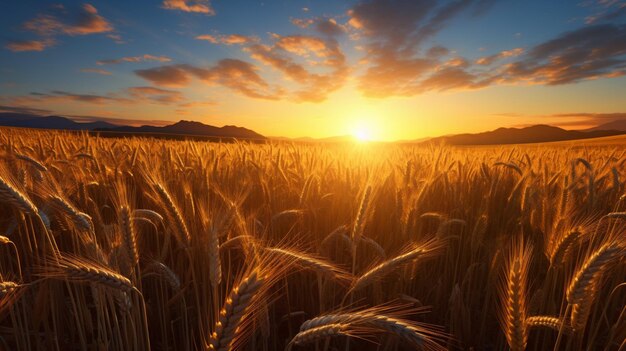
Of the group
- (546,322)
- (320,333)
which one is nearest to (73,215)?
(320,333)

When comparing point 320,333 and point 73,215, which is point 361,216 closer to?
point 320,333

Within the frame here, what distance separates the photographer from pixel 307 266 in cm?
123

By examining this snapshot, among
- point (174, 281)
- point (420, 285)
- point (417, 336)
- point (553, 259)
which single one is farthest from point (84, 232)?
point (553, 259)

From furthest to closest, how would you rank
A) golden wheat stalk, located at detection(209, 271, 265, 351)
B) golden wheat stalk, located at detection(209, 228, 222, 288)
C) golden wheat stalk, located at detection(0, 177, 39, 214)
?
1. golden wheat stalk, located at detection(0, 177, 39, 214)
2. golden wheat stalk, located at detection(209, 228, 222, 288)
3. golden wheat stalk, located at detection(209, 271, 265, 351)

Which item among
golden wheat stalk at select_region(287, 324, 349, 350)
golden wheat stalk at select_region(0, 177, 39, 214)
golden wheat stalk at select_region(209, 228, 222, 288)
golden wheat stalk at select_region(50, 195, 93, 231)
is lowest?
golden wheat stalk at select_region(287, 324, 349, 350)

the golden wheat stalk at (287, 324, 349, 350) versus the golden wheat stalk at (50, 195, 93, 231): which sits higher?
the golden wheat stalk at (50, 195, 93, 231)

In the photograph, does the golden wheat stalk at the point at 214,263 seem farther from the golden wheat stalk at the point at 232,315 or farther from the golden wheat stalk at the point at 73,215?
the golden wheat stalk at the point at 73,215

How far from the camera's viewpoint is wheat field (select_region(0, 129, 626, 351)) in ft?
3.66

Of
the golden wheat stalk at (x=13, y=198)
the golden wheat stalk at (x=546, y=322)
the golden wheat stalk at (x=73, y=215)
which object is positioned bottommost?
the golden wheat stalk at (x=546, y=322)

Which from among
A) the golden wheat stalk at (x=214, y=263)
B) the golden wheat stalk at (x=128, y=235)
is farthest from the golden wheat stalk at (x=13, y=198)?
the golden wheat stalk at (x=214, y=263)

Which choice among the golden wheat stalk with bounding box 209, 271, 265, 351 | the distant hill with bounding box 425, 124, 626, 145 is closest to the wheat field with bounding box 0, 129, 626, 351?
the golden wheat stalk with bounding box 209, 271, 265, 351

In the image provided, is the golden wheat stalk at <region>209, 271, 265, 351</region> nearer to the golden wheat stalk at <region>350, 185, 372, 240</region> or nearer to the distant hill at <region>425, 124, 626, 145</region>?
the golden wheat stalk at <region>350, 185, 372, 240</region>

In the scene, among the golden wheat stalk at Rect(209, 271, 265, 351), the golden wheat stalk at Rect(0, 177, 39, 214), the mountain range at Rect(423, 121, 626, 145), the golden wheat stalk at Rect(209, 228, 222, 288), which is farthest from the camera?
the mountain range at Rect(423, 121, 626, 145)

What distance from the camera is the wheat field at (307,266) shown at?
1.11m
